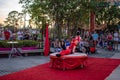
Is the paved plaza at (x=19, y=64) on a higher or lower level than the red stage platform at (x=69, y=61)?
lower

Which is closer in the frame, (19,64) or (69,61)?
(69,61)

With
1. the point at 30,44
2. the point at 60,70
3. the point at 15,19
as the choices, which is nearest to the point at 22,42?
the point at 30,44

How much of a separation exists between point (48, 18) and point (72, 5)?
3.68 meters

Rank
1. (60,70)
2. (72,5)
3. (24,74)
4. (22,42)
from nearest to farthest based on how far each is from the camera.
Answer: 1. (24,74)
2. (60,70)
3. (22,42)
4. (72,5)

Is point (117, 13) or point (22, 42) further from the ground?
point (117, 13)

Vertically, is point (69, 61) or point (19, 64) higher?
point (69, 61)

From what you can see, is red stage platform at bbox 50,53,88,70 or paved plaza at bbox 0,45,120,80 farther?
red stage platform at bbox 50,53,88,70

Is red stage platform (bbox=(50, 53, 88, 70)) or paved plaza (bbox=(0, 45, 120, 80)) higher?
red stage platform (bbox=(50, 53, 88, 70))

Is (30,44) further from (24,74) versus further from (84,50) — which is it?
(24,74)

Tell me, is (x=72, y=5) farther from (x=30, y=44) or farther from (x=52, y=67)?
(x=52, y=67)

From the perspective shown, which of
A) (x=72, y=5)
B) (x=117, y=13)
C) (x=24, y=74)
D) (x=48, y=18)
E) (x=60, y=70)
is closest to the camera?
(x=24, y=74)

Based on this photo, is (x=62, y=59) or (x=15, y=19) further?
(x=15, y=19)

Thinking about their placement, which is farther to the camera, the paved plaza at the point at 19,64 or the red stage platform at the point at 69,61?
the red stage platform at the point at 69,61

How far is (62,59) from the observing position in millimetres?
11352
